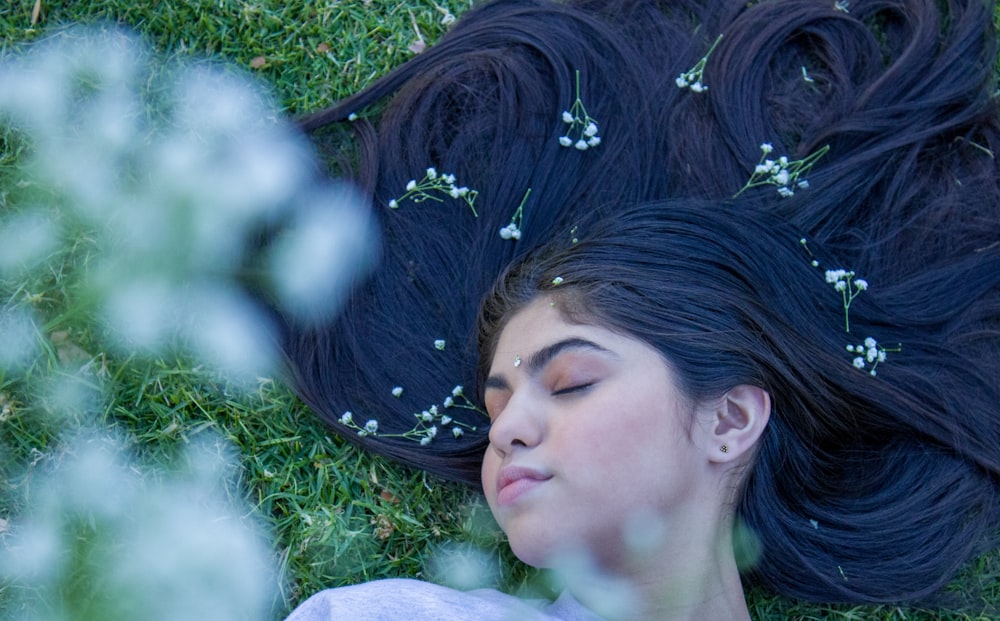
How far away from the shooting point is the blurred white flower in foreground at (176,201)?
8.78 ft

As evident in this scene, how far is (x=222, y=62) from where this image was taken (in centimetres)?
286

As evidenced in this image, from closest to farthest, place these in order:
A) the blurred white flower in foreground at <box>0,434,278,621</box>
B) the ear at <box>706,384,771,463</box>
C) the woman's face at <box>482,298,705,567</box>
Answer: the woman's face at <box>482,298,705,567</box>, the ear at <box>706,384,771,463</box>, the blurred white flower in foreground at <box>0,434,278,621</box>

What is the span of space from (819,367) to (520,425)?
71 centimetres

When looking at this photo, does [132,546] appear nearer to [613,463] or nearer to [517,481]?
[517,481]

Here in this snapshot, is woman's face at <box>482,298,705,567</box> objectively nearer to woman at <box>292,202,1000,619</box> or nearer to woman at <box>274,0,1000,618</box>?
woman at <box>292,202,1000,619</box>

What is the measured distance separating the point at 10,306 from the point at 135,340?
31 centimetres

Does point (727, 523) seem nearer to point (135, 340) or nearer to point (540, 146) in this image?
point (540, 146)

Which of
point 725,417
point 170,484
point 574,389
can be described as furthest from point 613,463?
point 170,484

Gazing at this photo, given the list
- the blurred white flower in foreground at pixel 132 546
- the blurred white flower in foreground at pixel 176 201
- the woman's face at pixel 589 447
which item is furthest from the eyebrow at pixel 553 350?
the blurred white flower in foreground at pixel 132 546

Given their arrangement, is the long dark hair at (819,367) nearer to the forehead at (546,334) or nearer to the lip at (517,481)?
the forehead at (546,334)

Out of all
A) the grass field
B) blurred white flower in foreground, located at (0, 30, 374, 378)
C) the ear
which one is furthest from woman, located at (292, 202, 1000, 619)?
blurred white flower in foreground, located at (0, 30, 374, 378)

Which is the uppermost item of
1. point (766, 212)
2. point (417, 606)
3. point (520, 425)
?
point (766, 212)

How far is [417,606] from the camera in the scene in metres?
2.32

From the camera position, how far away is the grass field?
2.50 meters
